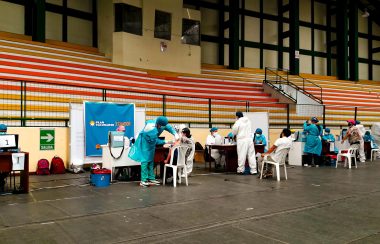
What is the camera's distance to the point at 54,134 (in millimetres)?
9867

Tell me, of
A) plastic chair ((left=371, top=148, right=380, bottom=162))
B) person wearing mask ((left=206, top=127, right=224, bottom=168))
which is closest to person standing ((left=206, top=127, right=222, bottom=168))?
person wearing mask ((left=206, top=127, right=224, bottom=168))

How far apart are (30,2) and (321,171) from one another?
14.0 m

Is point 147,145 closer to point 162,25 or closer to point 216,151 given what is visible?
point 216,151

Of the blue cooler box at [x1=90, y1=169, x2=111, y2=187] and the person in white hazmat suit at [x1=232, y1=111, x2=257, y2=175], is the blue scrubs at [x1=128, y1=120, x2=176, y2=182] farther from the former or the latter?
the person in white hazmat suit at [x1=232, y1=111, x2=257, y2=175]

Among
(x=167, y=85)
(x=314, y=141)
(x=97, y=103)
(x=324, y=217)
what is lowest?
(x=324, y=217)

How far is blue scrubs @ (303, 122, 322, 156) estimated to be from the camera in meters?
11.9

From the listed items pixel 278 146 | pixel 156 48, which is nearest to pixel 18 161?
pixel 278 146

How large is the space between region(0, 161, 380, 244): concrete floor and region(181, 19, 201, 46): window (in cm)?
1165

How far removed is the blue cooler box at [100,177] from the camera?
24.8 feet

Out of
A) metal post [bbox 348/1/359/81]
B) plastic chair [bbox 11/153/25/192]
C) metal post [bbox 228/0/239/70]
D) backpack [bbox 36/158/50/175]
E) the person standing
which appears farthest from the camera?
metal post [bbox 348/1/359/81]

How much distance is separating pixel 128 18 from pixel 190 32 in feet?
11.8

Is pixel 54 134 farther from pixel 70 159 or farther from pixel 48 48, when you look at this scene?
pixel 48 48

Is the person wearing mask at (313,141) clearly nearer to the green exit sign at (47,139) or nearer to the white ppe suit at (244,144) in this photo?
the white ppe suit at (244,144)

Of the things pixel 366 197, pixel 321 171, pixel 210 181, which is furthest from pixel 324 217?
pixel 321 171
